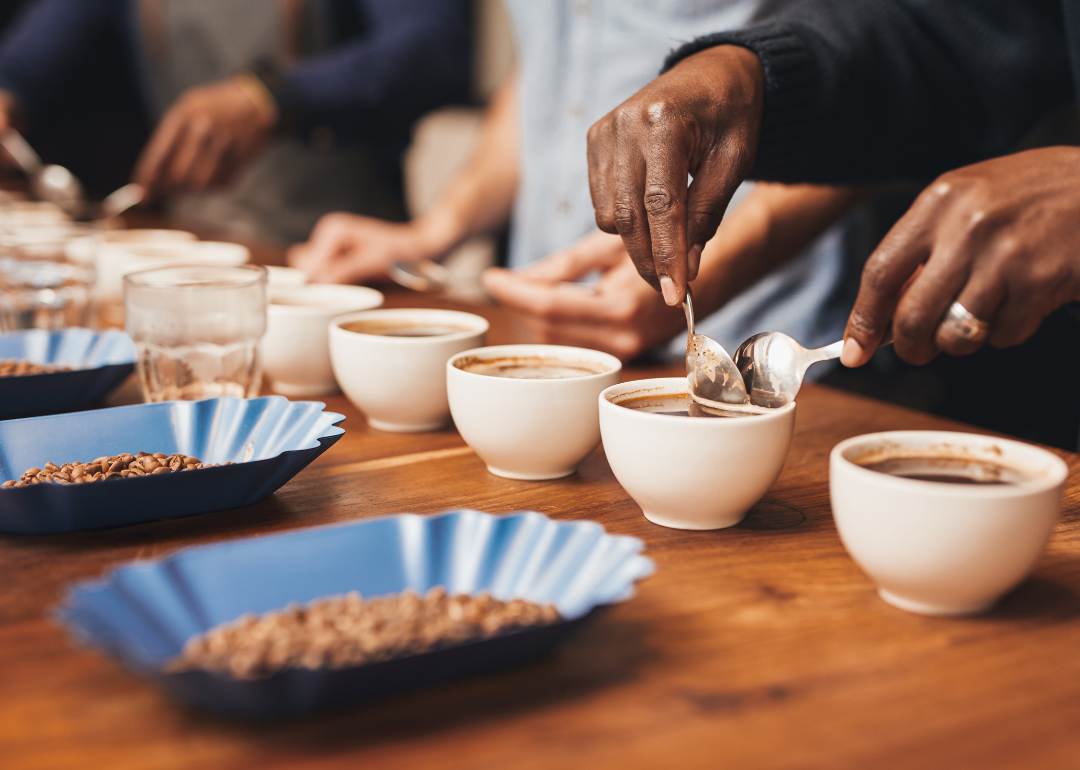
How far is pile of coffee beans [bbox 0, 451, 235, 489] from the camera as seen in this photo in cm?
80

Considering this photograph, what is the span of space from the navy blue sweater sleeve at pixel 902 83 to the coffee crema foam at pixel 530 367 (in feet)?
1.24

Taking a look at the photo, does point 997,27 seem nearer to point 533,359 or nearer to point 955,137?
point 955,137

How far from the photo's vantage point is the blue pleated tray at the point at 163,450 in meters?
0.74

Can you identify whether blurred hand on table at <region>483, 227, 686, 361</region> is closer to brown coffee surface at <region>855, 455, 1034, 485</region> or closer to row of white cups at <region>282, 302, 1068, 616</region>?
row of white cups at <region>282, 302, 1068, 616</region>

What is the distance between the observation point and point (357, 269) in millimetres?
1903

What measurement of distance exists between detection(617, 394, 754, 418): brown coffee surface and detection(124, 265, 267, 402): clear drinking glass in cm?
50

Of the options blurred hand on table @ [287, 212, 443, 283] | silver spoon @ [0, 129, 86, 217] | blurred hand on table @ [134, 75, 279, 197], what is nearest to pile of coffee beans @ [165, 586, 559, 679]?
blurred hand on table @ [287, 212, 443, 283]

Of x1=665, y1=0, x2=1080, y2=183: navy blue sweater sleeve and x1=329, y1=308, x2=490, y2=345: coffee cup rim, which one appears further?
x1=665, y1=0, x2=1080, y2=183: navy blue sweater sleeve

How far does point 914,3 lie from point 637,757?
1265mm

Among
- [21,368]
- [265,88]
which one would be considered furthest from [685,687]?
[265,88]

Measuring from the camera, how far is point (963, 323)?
0.82m

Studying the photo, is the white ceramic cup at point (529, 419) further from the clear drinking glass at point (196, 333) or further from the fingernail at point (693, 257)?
the clear drinking glass at point (196, 333)

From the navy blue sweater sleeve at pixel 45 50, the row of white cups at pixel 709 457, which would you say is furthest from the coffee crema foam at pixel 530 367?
the navy blue sweater sleeve at pixel 45 50

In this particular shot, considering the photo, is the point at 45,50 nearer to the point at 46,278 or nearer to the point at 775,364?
the point at 46,278
